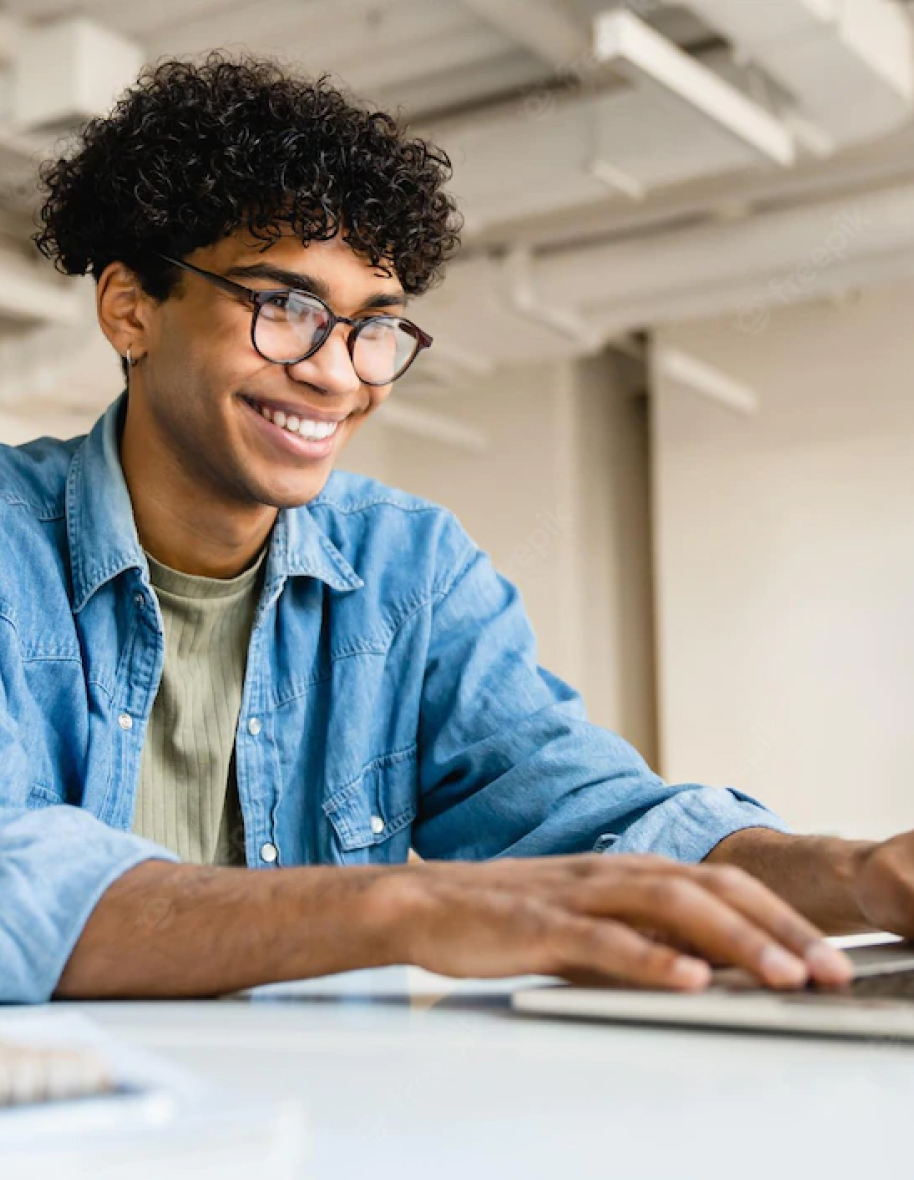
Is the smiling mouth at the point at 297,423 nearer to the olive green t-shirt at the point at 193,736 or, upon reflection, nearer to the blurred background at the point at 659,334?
the olive green t-shirt at the point at 193,736

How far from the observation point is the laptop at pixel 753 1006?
669 mm

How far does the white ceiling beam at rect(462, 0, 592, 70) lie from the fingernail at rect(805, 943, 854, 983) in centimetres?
361

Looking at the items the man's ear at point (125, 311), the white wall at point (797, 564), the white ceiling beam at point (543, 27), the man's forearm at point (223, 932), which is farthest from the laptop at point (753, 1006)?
the white wall at point (797, 564)

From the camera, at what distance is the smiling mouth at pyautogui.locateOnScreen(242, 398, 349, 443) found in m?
1.54

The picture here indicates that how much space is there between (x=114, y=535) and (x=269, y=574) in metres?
0.18

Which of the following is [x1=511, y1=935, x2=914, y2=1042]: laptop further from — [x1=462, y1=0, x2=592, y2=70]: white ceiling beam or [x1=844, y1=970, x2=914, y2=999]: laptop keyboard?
[x1=462, y1=0, x2=592, y2=70]: white ceiling beam

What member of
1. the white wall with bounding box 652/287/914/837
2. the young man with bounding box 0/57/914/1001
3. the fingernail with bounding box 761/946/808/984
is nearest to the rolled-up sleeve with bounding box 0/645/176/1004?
the young man with bounding box 0/57/914/1001

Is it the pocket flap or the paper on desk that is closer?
the paper on desk

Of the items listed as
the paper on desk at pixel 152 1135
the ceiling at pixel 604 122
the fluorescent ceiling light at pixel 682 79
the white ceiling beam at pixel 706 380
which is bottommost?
the paper on desk at pixel 152 1135

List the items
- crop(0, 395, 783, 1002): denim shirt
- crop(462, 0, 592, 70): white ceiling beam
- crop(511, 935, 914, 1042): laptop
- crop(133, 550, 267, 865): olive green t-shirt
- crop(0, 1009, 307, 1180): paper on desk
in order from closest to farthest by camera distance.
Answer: crop(0, 1009, 307, 1180): paper on desk < crop(511, 935, 914, 1042): laptop < crop(0, 395, 783, 1002): denim shirt < crop(133, 550, 267, 865): olive green t-shirt < crop(462, 0, 592, 70): white ceiling beam

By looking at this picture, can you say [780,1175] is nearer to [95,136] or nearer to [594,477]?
[95,136]

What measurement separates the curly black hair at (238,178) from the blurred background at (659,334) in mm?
1665

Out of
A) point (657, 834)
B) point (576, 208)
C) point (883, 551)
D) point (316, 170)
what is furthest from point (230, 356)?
point (883, 551)

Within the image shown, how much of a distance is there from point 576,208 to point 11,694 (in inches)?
192
